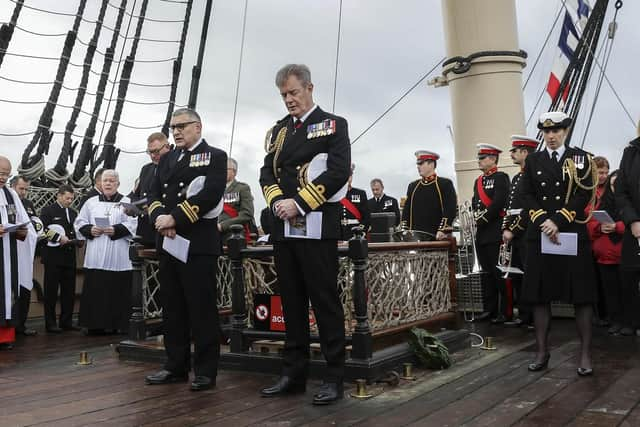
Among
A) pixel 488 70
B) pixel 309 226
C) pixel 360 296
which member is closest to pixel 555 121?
pixel 360 296

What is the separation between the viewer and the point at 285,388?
11.5ft

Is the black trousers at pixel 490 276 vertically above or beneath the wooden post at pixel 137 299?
above

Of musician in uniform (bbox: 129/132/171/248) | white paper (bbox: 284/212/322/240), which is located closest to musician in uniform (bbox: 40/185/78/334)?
musician in uniform (bbox: 129/132/171/248)

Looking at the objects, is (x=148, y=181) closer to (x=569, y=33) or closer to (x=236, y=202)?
(x=236, y=202)

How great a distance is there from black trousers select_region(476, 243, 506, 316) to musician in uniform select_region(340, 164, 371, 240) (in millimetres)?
1146

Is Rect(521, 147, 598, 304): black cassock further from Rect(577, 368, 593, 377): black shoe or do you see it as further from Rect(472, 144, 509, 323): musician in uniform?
Rect(472, 144, 509, 323): musician in uniform

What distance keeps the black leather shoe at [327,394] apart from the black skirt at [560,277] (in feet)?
4.69

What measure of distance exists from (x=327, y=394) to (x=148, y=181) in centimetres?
333

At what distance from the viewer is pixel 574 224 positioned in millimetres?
4031

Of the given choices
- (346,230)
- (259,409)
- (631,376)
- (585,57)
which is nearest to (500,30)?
(585,57)

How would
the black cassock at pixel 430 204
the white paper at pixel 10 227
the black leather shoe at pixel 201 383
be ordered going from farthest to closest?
the black cassock at pixel 430 204 < the white paper at pixel 10 227 < the black leather shoe at pixel 201 383

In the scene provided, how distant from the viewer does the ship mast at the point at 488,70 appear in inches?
283

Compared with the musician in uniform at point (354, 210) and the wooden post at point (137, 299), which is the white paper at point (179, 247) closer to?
the wooden post at point (137, 299)

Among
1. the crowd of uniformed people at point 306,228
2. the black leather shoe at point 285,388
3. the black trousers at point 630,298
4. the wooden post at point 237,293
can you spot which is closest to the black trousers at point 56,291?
the crowd of uniformed people at point 306,228
